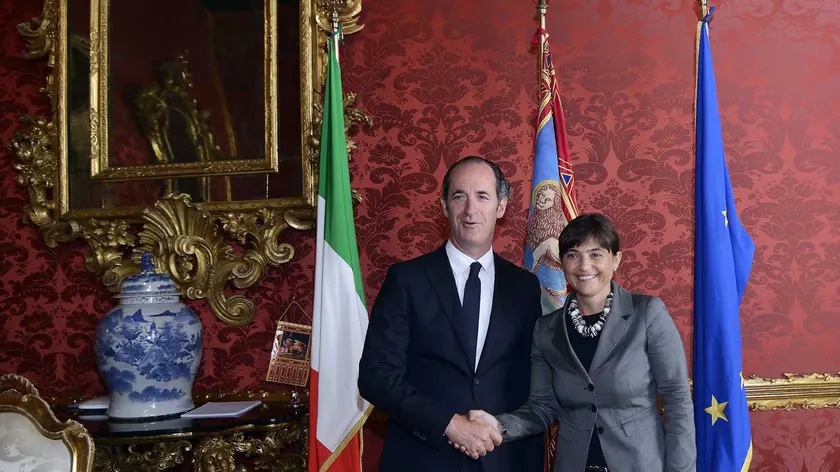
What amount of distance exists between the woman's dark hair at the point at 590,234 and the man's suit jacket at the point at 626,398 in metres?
0.13

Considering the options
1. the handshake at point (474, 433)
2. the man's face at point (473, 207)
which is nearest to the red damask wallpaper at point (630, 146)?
the man's face at point (473, 207)

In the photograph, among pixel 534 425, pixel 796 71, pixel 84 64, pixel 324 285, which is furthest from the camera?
pixel 84 64

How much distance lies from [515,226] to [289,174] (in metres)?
0.99

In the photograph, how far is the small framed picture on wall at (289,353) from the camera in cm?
318

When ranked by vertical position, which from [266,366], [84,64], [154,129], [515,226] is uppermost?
[84,64]

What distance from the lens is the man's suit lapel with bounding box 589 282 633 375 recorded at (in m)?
2.02

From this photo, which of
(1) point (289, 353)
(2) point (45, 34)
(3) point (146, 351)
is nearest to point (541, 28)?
(1) point (289, 353)

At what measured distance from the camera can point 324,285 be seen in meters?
2.90

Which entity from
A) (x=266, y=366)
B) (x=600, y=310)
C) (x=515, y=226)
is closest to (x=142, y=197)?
(x=266, y=366)

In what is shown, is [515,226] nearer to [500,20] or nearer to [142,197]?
[500,20]

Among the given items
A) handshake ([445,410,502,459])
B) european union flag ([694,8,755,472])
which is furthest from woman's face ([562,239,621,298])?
european union flag ([694,8,755,472])

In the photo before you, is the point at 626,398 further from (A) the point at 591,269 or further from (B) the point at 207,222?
(B) the point at 207,222

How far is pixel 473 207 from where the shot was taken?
2.21 meters

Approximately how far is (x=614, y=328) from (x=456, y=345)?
0.43 m
